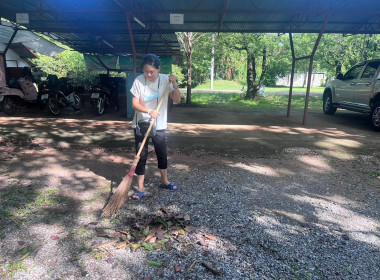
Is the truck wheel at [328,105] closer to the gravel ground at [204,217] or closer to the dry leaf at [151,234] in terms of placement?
the gravel ground at [204,217]

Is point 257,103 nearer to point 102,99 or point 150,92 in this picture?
point 102,99

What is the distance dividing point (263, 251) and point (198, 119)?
23.4ft

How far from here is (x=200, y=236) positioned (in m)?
2.78

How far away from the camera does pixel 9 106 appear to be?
921 centimetres

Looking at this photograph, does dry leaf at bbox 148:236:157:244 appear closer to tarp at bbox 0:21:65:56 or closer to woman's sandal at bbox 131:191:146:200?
woman's sandal at bbox 131:191:146:200

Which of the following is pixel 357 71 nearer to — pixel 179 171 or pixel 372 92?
pixel 372 92

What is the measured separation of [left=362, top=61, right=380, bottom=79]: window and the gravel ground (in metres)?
4.08

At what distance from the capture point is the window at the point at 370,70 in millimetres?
8203

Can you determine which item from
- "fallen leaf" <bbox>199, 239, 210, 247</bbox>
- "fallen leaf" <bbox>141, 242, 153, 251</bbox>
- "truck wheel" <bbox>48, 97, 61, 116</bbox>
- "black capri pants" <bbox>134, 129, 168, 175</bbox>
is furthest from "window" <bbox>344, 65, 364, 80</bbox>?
"truck wheel" <bbox>48, 97, 61, 116</bbox>

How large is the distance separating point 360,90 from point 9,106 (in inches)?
437

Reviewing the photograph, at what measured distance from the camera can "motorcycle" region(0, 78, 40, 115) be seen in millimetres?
9070

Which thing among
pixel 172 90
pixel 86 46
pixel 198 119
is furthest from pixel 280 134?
pixel 86 46

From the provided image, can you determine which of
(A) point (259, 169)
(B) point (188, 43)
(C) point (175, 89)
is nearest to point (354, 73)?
(A) point (259, 169)

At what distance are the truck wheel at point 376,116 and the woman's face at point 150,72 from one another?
22.9 ft
